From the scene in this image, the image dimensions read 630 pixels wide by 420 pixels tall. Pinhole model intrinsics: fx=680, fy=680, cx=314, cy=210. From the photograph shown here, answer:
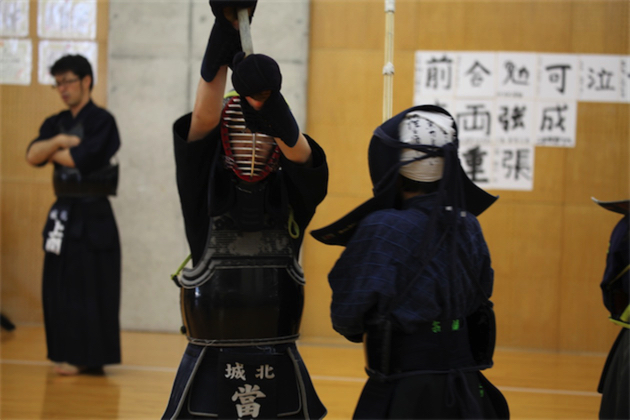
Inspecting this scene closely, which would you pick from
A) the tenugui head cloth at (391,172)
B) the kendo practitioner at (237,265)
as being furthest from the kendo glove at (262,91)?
the tenugui head cloth at (391,172)

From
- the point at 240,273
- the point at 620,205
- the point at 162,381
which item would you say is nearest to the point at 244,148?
the point at 240,273

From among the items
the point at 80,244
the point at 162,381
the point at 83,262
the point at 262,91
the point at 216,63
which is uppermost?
the point at 216,63

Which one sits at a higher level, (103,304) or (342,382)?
(103,304)

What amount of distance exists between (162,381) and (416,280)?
2815 mm

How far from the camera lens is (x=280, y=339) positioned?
2.03 m

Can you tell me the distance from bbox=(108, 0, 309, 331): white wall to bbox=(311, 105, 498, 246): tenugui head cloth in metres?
3.59

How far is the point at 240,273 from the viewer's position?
6.55ft

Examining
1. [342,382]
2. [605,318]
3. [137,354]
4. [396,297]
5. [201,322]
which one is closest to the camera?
[396,297]

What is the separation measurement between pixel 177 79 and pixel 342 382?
9.12 ft

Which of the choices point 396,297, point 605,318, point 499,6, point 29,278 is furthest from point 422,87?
point 396,297

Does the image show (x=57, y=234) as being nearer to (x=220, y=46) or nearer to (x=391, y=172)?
(x=220, y=46)

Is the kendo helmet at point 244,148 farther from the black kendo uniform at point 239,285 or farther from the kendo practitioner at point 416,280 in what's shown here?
the kendo practitioner at point 416,280

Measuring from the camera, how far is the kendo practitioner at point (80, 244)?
4188 mm

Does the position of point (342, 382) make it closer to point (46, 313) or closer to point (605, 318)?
point (46, 313)
